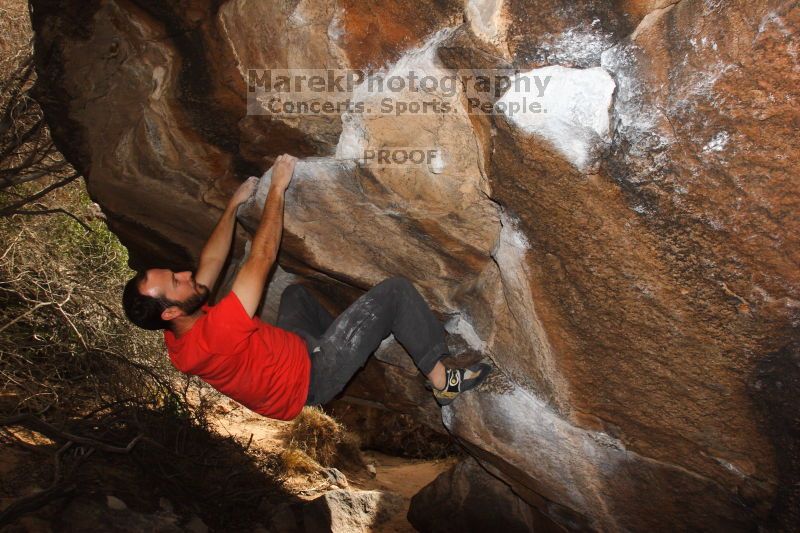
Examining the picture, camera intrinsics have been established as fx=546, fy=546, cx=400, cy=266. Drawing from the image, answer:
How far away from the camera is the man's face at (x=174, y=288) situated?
2379mm

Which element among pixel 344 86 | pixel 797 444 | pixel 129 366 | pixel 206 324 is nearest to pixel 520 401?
pixel 797 444

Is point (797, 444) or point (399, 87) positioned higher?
point (399, 87)

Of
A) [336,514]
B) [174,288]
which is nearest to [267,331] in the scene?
[174,288]

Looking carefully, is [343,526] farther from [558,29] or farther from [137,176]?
[558,29]

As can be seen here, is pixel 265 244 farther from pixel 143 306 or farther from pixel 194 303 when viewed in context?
pixel 143 306

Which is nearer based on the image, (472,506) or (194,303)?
(194,303)

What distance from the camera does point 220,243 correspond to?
2.87m

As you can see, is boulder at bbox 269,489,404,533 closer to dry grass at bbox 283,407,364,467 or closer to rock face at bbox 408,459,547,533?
rock face at bbox 408,459,547,533

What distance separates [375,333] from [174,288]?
0.96m

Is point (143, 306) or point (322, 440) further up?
point (143, 306)

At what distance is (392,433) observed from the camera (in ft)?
26.7

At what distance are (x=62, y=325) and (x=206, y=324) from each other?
294 cm

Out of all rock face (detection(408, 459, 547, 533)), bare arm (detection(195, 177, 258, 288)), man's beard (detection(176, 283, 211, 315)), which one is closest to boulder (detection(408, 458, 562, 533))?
rock face (detection(408, 459, 547, 533))

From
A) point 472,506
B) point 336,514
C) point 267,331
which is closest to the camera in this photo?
point 267,331
